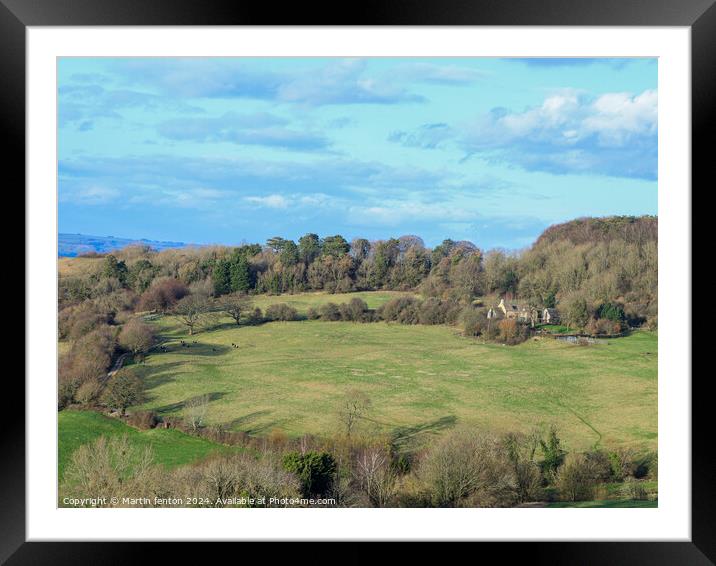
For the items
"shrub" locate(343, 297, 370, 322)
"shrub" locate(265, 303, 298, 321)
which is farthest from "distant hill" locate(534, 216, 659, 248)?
"shrub" locate(265, 303, 298, 321)

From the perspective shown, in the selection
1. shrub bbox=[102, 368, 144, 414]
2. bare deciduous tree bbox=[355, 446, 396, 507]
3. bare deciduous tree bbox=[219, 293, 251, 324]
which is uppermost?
bare deciduous tree bbox=[219, 293, 251, 324]

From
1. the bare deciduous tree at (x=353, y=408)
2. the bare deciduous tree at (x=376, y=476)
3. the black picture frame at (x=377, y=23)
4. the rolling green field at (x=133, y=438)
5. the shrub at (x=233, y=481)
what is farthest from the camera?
the bare deciduous tree at (x=353, y=408)

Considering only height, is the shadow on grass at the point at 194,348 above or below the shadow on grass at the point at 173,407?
above

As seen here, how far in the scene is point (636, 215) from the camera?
4.38 m

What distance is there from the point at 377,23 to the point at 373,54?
0.28 metres

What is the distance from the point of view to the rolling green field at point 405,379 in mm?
4164

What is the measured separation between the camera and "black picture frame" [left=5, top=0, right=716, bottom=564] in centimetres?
288

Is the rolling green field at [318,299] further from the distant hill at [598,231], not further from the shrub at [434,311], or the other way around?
the distant hill at [598,231]

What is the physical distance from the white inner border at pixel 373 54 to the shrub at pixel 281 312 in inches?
63.6

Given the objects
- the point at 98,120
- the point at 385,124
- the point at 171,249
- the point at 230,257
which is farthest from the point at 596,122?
the point at 98,120

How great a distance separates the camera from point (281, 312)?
458 cm

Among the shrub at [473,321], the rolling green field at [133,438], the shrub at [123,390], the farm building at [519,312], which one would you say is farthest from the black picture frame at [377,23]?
the shrub at [473,321]

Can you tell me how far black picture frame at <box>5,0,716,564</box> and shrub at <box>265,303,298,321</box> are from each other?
73.4 inches

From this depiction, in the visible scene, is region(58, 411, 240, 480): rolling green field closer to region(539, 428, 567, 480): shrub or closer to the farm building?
region(539, 428, 567, 480): shrub
